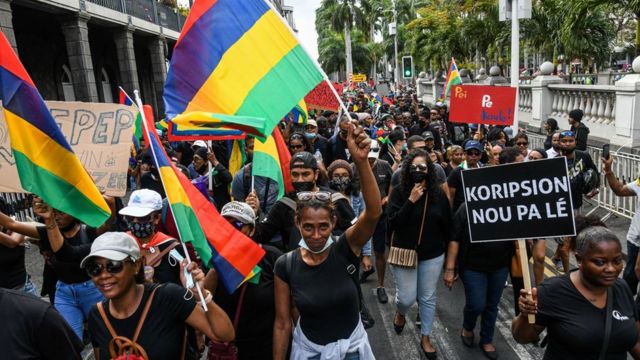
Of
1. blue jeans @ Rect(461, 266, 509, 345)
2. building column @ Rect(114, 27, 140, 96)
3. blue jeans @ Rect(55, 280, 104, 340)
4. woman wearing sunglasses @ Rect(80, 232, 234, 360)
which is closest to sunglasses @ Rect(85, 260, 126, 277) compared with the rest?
woman wearing sunglasses @ Rect(80, 232, 234, 360)

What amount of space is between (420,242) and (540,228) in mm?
1550

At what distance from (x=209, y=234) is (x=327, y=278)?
0.80 metres

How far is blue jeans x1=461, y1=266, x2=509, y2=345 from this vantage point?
4.39 metres

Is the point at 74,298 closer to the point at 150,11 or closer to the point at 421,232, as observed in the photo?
the point at 421,232

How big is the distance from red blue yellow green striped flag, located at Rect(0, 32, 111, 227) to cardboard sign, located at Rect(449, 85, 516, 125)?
244 inches

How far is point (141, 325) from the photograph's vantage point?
2516 mm

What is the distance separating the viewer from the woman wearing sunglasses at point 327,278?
280cm

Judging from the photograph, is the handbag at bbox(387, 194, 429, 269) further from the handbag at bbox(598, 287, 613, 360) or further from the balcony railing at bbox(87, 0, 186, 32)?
the balcony railing at bbox(87, 0, 186, 32)

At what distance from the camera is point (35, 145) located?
3.32m

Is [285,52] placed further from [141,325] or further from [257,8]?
[141,325]

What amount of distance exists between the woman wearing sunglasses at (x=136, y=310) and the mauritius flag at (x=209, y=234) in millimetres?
423

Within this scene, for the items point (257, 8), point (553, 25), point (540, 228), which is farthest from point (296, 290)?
point (553, 25)

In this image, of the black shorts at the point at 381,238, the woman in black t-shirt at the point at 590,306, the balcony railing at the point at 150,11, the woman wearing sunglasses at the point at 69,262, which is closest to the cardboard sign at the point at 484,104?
the black shorts at the point at 381,238

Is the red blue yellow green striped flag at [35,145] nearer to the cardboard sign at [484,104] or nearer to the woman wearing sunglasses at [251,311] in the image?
the woman wearing sunglasses at [251,311]
